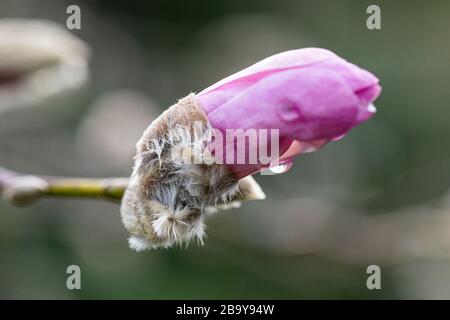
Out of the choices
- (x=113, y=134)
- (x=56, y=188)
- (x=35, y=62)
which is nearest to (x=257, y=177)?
(x=113, y=134)

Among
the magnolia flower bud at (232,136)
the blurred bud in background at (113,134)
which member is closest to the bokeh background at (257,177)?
the blurred bud in background at (113,134)

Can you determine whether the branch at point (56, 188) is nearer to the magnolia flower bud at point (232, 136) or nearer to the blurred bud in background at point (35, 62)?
the magnolia flower bud at point (232, 136)

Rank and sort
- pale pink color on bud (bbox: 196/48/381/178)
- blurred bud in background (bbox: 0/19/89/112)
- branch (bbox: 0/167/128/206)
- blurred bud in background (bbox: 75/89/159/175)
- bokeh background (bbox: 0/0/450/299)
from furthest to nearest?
blurred bud in background (bbox: 75/89/159/175)
bokeh background (bbox: 0/0/450/299)
blurred bud in background (bbox: 0/19/89/112)
branch (bbox: 0/167/128/206)
pale pink color on bud (bbox: 196/48/381/178)

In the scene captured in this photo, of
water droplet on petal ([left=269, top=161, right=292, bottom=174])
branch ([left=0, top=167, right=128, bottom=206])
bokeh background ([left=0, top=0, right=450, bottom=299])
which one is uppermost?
bokeh background ([left=0, top=0, right=450, bottom=299])

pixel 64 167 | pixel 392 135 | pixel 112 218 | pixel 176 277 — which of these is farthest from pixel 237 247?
pixel 392 135

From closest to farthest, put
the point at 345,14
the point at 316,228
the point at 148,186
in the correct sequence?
the point at 148,186 < the point at 316,228 < the point at 345,14

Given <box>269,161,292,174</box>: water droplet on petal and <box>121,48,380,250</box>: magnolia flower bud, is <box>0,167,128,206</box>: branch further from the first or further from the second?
<box>269,161,292,174</box>: water droplet on petal

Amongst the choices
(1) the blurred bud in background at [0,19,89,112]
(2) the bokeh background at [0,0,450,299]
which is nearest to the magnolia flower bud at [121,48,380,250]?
(1) the blurred bud in background at [0,19,89,112]

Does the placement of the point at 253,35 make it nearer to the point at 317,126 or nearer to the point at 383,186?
the point at 383,186
